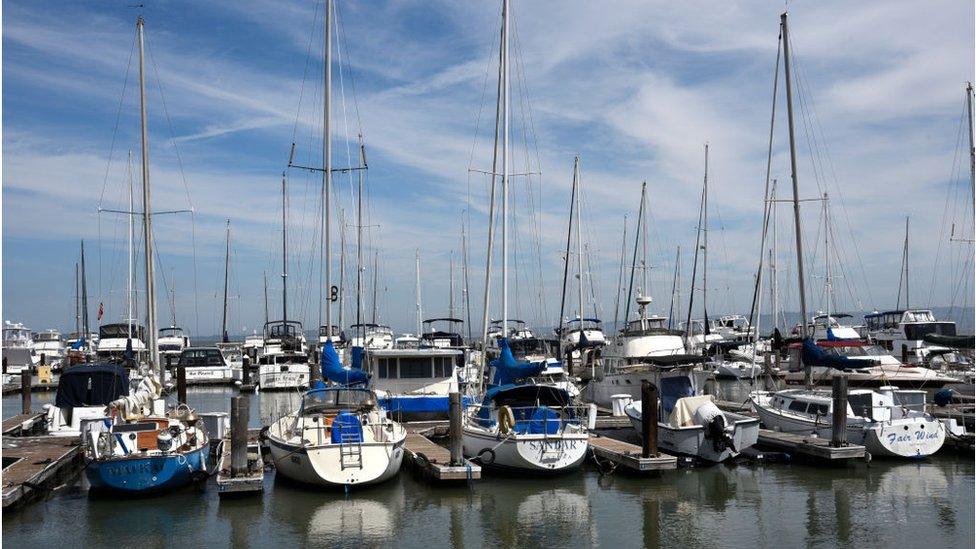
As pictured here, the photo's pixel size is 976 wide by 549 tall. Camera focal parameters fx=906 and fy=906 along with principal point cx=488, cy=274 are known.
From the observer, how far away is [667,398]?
92.0 feet

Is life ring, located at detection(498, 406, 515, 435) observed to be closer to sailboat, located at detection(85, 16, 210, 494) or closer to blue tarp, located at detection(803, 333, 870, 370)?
→ sailboat, located at detection(85, 16, 210, 494)

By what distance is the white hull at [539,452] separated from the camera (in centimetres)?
2214

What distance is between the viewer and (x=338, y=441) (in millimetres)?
20859

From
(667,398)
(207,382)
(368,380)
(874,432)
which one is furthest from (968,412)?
(207,382)

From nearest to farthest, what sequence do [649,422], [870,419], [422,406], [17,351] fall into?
[649,422] < [870,419] < [422,406] < [17,351]

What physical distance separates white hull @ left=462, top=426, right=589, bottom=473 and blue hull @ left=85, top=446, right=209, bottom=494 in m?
7.65

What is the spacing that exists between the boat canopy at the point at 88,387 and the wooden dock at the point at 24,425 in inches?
102

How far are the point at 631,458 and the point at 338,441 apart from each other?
7310mm

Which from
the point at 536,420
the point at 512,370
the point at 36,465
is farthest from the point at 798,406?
the point at 36,465

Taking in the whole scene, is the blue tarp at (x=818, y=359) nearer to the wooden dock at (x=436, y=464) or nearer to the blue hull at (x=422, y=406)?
the blue hull at (x=422, y=406)

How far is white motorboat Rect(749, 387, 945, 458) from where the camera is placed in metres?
24.8

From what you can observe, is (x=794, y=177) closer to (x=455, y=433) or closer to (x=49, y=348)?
(x=455, y=433)

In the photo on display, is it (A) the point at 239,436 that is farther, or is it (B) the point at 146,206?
(B) the point at 146,206

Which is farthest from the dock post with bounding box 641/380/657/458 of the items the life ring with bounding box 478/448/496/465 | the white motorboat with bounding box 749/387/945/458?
the white motorboat with bounding box 749/387/945/458
